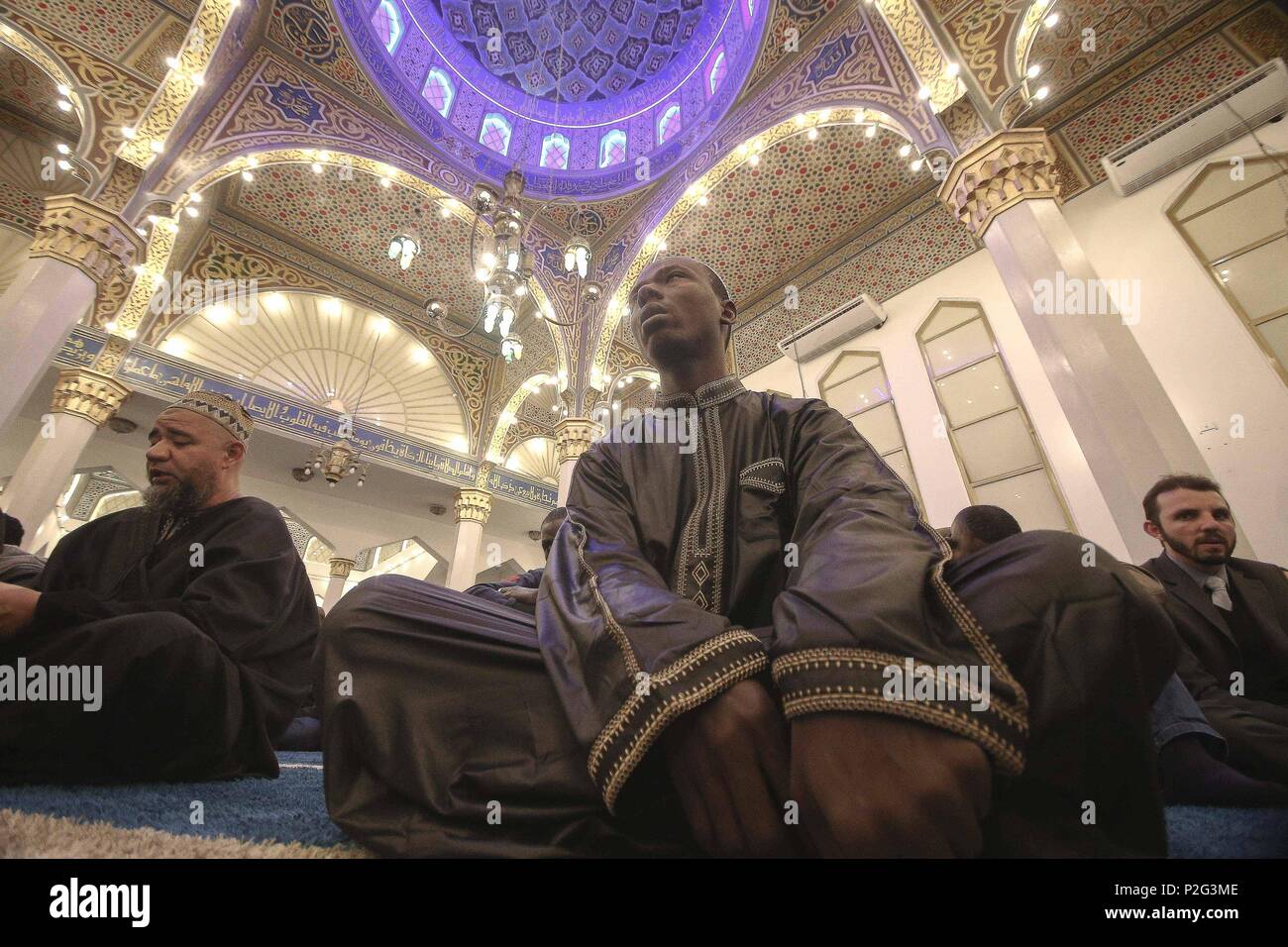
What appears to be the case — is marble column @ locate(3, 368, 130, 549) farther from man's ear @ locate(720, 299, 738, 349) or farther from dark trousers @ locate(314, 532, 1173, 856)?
man's ear @ locate(720, 299, 738, 349)

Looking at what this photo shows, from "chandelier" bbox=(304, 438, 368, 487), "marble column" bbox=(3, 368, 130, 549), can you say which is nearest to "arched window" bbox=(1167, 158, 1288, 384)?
"chandelier" bbox=(304, 438, 368, 487)

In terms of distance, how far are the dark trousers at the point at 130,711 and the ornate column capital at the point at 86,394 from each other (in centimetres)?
603

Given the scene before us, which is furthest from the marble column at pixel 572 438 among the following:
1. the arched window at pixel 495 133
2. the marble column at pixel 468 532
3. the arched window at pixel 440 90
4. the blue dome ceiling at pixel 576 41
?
the blue dome ceiling at pixel 576 41

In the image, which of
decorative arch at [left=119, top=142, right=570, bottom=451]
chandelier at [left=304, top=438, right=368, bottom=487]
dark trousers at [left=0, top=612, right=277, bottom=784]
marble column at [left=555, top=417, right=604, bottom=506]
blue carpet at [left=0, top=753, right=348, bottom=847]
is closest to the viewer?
blue carpet at [left=0, top=753, right=348, bottom=847]

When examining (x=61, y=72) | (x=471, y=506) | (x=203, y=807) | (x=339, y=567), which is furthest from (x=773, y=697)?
(x=339, y=567)

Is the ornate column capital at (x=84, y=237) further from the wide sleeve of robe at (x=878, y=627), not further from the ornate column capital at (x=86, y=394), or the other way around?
the wide sleeve of robe at (x=878, y=627)

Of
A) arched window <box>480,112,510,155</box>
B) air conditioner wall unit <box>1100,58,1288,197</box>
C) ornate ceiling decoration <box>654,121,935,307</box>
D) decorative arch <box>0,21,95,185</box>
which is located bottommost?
air conditioner wall unit <box>1100,58,1288,197</box>

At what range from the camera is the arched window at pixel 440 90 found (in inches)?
258

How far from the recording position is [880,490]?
73 cm

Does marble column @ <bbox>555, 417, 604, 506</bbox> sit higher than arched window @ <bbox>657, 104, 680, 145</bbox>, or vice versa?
arched window @ <bbox>657, 104, 680, 145</bbox>

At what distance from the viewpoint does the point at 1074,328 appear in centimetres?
288

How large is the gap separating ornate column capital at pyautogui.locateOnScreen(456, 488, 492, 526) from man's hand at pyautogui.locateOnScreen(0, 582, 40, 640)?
682 centimetres

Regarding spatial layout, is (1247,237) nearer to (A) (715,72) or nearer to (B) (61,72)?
(A) (715,72)

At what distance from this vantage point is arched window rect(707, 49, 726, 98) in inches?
243
